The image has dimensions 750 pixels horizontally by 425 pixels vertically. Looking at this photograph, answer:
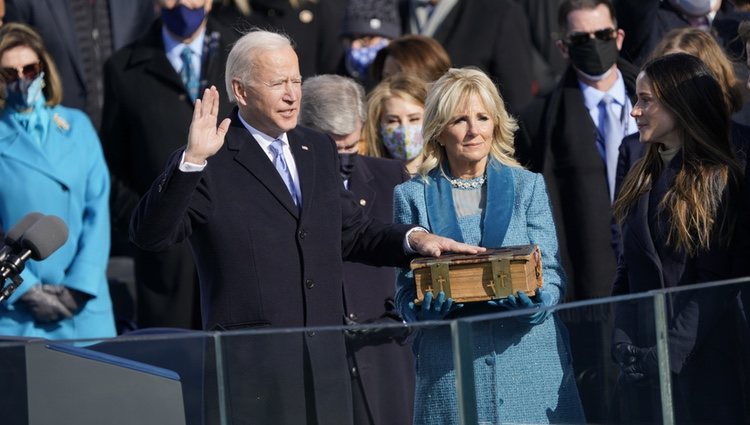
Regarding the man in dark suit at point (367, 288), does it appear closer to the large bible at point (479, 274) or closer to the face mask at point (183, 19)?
the large bible at point (479, 274)

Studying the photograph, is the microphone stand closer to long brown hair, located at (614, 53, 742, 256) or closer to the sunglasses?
long brown hair, located at (614, 53, 742, 256)

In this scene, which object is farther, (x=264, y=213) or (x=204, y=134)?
(x=264, y=213)

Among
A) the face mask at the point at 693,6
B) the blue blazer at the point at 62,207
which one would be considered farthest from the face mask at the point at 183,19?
the face mask at the point at 693,6

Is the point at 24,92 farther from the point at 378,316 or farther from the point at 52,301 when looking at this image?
the point at 378,316

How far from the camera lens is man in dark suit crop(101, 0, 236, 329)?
28.6 ft

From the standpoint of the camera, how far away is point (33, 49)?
772 centimetres

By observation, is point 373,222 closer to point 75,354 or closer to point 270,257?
point 270,257

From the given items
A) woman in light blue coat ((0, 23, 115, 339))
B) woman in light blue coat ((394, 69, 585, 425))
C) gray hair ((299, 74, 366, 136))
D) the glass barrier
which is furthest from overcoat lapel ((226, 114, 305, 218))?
woman in light blue coat ((0, 23, 115, 339))

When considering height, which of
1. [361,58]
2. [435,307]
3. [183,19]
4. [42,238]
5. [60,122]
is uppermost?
[183,19]

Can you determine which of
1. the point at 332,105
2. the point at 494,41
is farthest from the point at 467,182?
the point at 494,41

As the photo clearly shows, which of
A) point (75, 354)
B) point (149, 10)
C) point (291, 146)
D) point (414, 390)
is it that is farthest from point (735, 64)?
point (149, 10)

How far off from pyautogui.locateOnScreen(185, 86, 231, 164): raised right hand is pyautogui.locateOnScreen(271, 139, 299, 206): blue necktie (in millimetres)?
376

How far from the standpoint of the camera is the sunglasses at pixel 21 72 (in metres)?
7.68

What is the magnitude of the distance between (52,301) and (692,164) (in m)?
3.46
